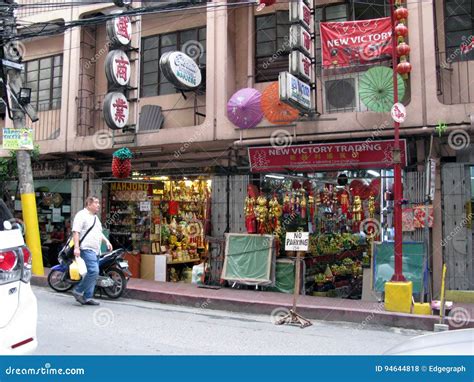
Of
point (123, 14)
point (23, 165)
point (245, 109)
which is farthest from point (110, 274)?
point (123, 14)

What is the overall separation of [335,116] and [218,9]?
4.28m

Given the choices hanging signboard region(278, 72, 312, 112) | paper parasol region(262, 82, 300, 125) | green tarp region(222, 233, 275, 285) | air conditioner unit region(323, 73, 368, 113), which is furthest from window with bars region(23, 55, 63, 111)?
hanging signboard region(278, 72, 312, 112)

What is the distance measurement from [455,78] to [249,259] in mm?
6033

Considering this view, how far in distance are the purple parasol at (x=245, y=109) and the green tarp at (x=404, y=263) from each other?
3.91 metres

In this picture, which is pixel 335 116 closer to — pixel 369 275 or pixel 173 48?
pixel 369 275

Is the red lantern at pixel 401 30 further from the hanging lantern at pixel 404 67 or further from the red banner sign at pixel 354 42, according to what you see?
the red banner sign at pixel 354 42

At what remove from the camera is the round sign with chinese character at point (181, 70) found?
11.9 metres

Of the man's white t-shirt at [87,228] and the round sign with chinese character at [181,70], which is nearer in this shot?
the man's white t-shirt at [87,228]

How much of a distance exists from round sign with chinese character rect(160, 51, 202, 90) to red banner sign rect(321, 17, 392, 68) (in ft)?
11.0

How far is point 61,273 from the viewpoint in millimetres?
10328

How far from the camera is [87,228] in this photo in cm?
885

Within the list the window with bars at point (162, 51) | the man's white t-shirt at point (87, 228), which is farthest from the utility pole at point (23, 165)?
the man's white t-shirt at point (87, 228)

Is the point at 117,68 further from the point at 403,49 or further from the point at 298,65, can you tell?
the point at 403,49

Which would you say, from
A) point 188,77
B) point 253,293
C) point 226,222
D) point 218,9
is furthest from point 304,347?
point 218,9
